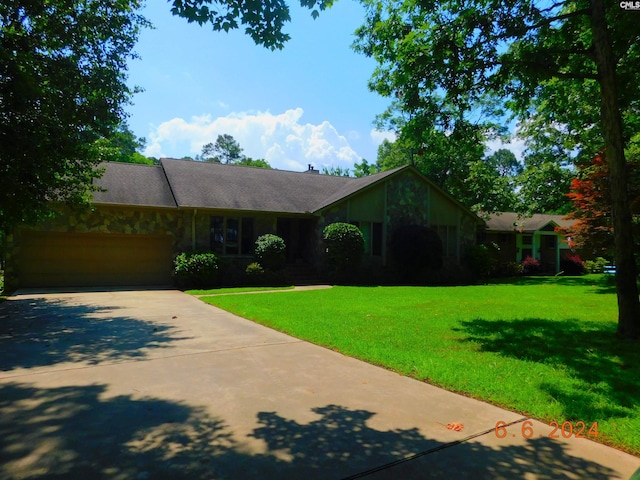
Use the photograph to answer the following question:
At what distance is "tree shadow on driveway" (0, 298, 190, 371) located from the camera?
593 centimetres

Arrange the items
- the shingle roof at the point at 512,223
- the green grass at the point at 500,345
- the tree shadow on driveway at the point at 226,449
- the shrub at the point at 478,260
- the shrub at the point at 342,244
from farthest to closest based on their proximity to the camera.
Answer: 1. the shingle roof at the point at 512,223
2. the shrub at the point at 478,260
3. the shrub at the point at 342,244
4. the green grass at the point at 500,345
5. the tree shadow on driveway at the point at 226,449

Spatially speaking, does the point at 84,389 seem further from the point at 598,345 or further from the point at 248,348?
the point at 598,345

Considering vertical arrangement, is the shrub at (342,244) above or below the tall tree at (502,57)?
below

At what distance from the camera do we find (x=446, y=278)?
21047 millimetres

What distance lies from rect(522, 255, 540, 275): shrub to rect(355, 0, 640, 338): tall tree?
63.6 feet

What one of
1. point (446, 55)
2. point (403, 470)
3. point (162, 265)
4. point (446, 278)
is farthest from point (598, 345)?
point (162, 265)

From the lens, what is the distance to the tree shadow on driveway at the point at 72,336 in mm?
5934

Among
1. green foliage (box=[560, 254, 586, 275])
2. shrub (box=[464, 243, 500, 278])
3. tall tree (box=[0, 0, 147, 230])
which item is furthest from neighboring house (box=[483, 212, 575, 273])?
tall tree (box=[0, 0, 147, 230])

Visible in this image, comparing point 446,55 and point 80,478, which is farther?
point 446,55

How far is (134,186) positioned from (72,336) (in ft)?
40.4

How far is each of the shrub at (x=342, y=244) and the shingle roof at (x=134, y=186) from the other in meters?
6.85

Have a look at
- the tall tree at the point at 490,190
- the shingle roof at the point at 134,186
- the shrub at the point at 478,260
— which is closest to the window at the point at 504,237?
the tall tree at the point at 490,190

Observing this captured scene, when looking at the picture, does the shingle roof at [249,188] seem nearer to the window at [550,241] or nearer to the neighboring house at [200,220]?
the neighboring house at [200,220]

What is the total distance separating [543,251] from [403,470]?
3277cm
